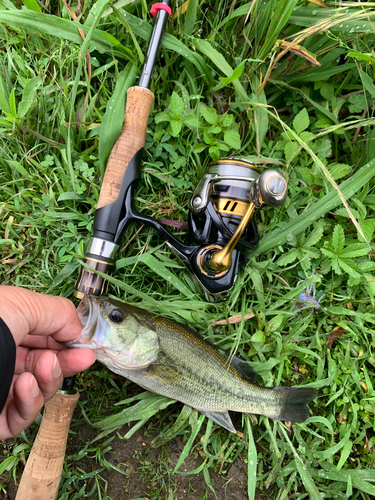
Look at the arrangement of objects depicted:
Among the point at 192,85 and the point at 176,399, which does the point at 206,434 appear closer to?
the point at 176,399

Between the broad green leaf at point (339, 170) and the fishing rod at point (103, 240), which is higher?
the broad green leaf at point (339, 170)

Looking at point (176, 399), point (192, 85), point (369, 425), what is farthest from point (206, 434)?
point (192, 85)

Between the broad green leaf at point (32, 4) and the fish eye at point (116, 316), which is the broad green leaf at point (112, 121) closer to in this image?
the broad green leaf at point (32, 4)

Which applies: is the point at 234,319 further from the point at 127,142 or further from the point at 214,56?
the point at 214,56

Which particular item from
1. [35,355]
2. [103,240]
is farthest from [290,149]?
[35,355]

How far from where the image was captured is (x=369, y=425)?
2.38 metres

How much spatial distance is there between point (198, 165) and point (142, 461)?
2.16 metres

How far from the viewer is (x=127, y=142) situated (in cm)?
205

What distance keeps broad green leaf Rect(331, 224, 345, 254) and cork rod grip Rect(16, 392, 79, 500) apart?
1987mm

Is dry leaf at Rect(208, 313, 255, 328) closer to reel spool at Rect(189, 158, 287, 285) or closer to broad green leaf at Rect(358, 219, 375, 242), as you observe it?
reel spool at Rect(189, 158, 287, 285)

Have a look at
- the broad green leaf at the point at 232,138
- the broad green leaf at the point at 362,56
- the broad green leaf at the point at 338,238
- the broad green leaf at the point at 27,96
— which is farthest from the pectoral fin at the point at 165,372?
the broad green leaf at the point at 362,56

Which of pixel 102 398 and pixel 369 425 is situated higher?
pixel 369 425

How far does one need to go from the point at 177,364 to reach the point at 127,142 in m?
1.45

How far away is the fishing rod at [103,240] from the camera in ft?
6.27
